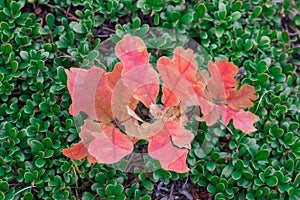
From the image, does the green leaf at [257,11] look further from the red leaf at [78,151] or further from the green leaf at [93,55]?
the red leaf at [78,151]

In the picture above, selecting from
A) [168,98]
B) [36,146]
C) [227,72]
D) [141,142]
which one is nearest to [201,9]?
[227,72]

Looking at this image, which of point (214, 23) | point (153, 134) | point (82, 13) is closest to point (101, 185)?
point (153, 134)

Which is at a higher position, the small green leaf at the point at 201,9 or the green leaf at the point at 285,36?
the small green leaf at the point at 201,9

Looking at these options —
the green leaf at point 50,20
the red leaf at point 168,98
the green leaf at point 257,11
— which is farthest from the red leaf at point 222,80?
the green leaf at point 50,20


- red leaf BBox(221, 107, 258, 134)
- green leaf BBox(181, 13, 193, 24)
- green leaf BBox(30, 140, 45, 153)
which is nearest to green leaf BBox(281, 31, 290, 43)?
green leaf BBox(181, 13, 193, 24)

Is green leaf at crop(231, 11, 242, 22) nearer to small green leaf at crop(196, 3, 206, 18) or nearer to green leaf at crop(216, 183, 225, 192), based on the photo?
small green leaf at crop(196, 3, 206, 18)

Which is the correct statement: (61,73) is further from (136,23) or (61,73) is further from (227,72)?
(227,72)
